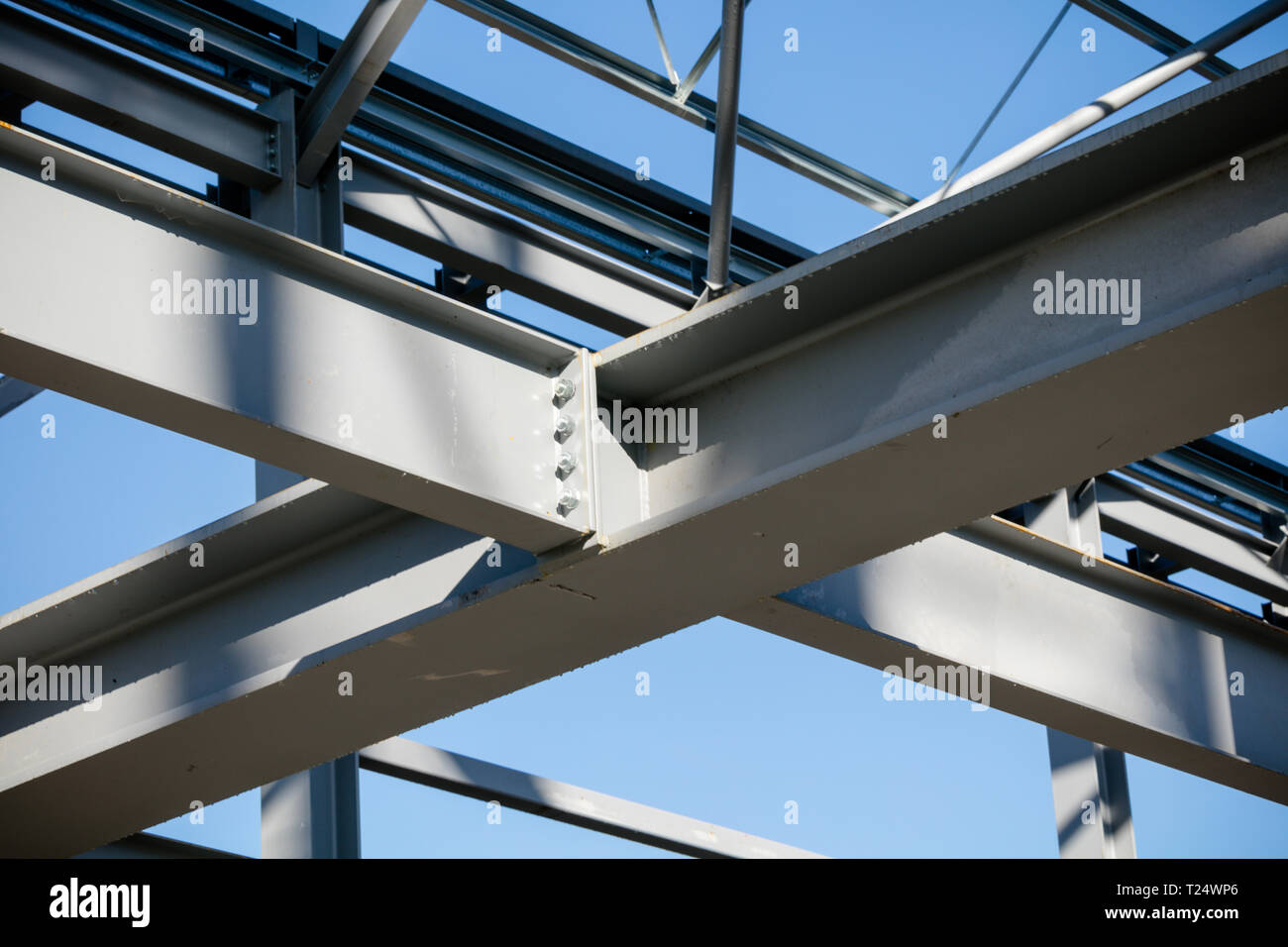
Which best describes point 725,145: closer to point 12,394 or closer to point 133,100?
point 133,100

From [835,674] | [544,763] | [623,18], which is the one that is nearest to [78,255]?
[623,18]

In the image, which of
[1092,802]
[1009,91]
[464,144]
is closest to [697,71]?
[464,144]

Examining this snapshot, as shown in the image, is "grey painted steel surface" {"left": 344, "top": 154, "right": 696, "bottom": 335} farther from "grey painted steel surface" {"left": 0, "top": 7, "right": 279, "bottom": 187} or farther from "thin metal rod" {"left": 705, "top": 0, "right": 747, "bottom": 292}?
"thin metal rod" {"left": 705, "top": 0, "right": 747, "bottom": 292}

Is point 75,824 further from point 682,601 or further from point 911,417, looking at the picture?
point 911,417

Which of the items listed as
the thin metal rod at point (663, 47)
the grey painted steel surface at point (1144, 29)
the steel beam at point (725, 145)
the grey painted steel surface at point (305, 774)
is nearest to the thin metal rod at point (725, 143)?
the steel beam at point (725, 145)

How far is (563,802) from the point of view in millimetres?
9766

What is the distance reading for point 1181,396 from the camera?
4418 mm

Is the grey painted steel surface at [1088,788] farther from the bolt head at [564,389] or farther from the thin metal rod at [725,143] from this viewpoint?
the bolt head at [564,389]

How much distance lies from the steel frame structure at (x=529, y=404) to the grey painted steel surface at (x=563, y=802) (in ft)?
3.21

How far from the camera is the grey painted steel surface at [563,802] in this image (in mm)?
8820

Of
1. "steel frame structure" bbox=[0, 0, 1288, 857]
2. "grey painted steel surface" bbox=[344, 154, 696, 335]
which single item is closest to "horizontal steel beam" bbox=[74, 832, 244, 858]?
"steel frame structure" bbox=[0, 0, 1288, 857]

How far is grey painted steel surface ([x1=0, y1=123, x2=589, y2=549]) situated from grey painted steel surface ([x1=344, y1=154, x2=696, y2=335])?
2.65 metres

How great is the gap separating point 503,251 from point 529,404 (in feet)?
10.0
